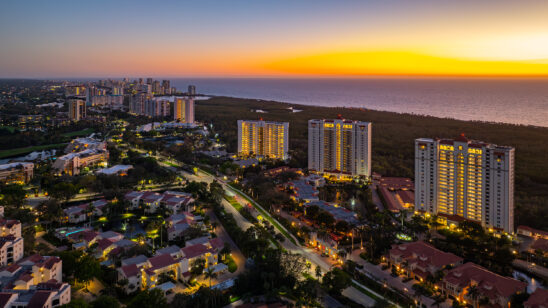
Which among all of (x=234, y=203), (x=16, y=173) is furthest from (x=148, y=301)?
(x=16, y=173)

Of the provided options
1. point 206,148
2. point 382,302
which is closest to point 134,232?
point 382,302

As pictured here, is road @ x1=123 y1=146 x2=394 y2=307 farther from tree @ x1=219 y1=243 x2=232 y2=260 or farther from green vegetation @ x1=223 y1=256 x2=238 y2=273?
tree @ x1=219 y1=243 x2=232 y2=260

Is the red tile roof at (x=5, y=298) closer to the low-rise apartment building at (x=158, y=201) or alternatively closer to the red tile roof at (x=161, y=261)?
the red tile roof at (x=161, y=261)

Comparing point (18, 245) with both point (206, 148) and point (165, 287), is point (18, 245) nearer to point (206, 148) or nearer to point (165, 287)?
point (165, 287)

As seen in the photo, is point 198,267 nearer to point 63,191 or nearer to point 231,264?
point 231,264

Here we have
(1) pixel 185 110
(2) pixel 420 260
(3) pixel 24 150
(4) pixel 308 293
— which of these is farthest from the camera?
(1) pixel 185 110

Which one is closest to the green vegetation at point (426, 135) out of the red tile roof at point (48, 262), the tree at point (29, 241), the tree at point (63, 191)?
the tree at point (63, 191)
